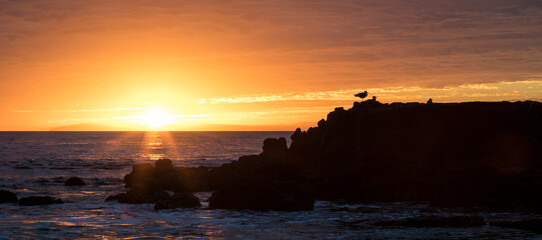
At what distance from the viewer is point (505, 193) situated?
34.2 metres

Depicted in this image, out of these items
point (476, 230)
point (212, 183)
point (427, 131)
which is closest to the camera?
point (476, 230)

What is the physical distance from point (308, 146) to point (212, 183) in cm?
1067

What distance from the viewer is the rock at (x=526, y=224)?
80.9ft

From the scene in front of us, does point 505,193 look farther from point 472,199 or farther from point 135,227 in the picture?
point 135,227

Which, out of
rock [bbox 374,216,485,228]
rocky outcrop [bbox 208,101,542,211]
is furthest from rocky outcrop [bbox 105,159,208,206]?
rock [bbox 374,216,485,228]

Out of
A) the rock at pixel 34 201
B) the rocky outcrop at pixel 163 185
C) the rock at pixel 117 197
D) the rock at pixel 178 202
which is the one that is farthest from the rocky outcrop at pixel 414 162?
the rock at pixel 34 201

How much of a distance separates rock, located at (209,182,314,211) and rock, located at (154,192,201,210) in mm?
1328

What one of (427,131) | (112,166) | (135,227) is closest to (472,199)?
(427,131)

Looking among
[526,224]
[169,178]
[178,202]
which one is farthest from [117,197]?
[526,224]

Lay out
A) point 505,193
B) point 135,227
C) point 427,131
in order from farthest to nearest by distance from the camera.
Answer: point 427,131 < point 505,193 < point 135,227

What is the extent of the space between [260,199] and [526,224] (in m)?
15.7

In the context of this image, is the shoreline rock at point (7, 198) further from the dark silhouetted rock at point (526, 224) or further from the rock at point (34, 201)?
the dark silhouetted rock at point (526, 224)

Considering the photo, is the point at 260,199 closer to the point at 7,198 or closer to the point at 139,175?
the point at 7,198

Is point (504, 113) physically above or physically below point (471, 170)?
above
